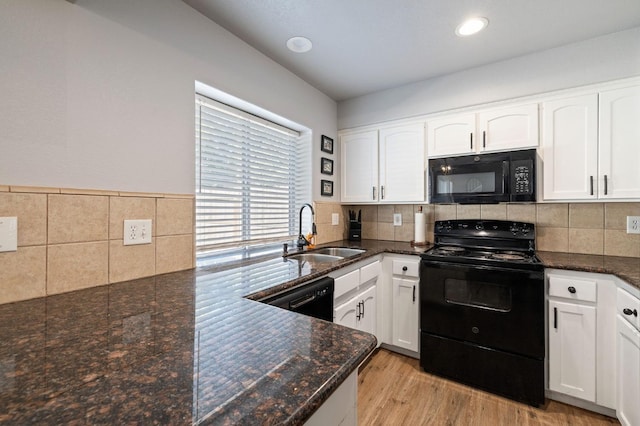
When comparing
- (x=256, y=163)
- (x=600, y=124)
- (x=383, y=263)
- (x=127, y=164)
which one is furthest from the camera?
(x=383, y=263)

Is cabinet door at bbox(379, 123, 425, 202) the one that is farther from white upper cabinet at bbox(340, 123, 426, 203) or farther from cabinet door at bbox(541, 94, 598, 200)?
cabinet door at bbox(541, 94, 598, 200)

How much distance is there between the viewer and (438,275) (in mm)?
2025

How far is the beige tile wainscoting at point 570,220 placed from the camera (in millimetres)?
1954

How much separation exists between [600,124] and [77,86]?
9.70 feet

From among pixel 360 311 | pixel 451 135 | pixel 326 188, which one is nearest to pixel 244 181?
pixel 326 188

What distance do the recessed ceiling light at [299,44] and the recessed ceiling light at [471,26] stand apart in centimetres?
98

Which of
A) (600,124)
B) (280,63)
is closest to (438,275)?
(600,124)

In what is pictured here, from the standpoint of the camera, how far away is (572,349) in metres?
1.70

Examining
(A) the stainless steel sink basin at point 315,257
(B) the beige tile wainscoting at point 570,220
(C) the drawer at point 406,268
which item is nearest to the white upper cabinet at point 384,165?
(B) the beige tile wainscoting at point 570,220

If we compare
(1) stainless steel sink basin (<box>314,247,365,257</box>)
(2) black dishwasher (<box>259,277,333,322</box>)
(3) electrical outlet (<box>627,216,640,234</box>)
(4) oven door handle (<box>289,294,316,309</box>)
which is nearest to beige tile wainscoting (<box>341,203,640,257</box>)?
(3) electrical outlet (<box>627,216,640,234</box>)

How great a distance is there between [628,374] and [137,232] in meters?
2.59

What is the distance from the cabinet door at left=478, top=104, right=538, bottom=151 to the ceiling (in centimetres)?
43

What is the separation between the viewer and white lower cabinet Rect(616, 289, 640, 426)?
1.36 metres

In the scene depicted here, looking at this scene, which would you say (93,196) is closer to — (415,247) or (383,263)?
(383,263)
